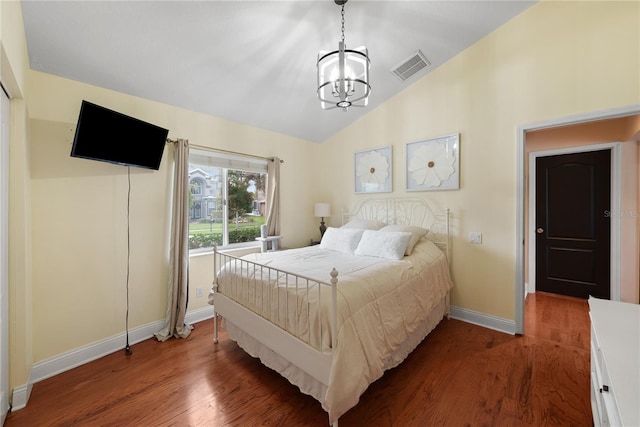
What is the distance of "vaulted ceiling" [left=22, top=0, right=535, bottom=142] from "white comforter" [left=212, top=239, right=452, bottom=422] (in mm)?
1914

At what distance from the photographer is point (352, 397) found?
154 cm

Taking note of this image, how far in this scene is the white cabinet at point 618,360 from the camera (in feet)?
2.54

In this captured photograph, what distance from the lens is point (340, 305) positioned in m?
1.62

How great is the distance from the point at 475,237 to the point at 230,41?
319 centimetres

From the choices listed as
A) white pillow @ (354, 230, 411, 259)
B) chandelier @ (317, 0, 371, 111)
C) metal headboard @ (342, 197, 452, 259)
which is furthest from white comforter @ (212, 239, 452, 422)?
chandelier @ (317, 0, 371, 111)

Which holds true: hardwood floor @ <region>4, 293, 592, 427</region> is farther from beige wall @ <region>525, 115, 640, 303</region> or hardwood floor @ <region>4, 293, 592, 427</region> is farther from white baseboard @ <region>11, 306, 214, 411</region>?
beige wall @ <region>525, 115, 640, 303</region>

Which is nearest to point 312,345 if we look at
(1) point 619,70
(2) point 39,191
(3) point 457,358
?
(3) point 457,358

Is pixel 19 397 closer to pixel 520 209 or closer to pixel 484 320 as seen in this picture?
pixel 484 320

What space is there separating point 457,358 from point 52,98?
410cm

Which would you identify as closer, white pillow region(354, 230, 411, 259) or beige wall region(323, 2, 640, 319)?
beige wall region(323, 2, 640, 319)

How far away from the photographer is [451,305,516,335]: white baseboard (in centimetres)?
279

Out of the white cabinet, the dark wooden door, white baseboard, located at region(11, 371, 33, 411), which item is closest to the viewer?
the white cabinet

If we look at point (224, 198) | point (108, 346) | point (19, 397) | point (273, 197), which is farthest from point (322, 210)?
point (19, 397)

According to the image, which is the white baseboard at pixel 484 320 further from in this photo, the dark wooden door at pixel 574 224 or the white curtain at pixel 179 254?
the white curtain at pixel 179 254
